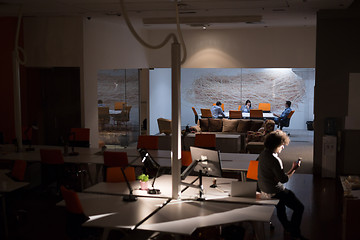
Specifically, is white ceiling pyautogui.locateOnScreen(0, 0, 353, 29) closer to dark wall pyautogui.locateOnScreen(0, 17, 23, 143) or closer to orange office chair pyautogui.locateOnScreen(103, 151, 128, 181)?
dark wall pyautogui.locateOnScreen(0, 17, 23, 143)

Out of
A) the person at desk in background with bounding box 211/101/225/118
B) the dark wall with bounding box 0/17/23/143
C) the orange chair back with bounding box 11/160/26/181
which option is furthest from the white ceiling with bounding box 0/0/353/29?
the person at desk in background with bounding box 211/101/225/118

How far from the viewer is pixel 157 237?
252 inches

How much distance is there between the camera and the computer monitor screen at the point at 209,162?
636cm

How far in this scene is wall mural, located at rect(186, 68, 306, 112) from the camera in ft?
58.1

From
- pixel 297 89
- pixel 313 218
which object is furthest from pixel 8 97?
pixel 297 89

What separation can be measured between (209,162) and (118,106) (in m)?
7.84

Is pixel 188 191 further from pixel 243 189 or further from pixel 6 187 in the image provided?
pixel 6 187

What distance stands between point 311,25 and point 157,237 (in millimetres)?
10585

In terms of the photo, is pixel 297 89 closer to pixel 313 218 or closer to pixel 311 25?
pixel 311 25

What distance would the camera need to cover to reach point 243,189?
6.26 meters

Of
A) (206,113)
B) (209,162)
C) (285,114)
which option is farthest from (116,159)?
(285,114)

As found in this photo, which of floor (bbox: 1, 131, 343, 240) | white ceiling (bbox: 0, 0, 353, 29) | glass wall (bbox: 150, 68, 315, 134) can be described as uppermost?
white ceiling (bbox: 0, 0, 353, 29)

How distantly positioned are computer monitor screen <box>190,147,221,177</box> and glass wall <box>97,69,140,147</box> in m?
6.84

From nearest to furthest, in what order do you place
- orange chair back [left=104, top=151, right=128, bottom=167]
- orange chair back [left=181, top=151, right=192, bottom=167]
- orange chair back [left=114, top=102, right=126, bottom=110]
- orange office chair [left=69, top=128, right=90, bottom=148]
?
orange chair back [left=104, top=151, right=128, bottom=167]
orange chair back [left=181, top=151, right=192, bottom=167]
orange office chair [left=69, top=128, right=90, bottom=148]
orange chair back [left=114, top=102, right=126, bottom=110]
